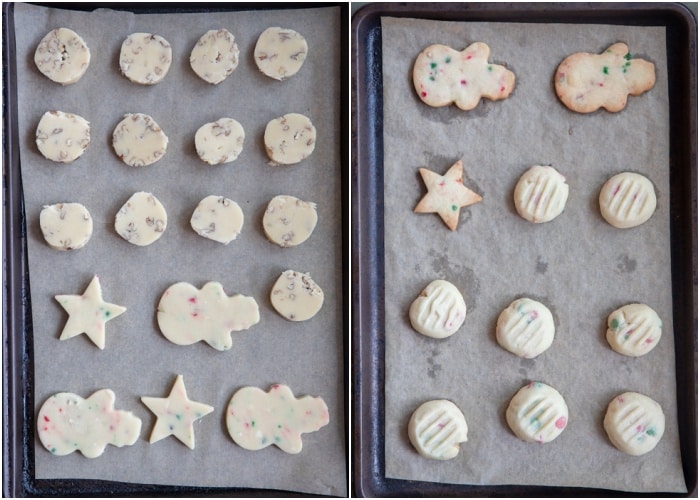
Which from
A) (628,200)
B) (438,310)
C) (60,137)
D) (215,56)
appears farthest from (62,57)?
(628,200)

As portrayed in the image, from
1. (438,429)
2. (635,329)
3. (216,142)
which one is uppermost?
(216,142)

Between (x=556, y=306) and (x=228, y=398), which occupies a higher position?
(x=556, y=306)

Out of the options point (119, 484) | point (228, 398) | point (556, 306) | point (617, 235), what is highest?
point (617, 235)

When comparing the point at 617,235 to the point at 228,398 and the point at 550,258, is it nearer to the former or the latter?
the point at 550,258

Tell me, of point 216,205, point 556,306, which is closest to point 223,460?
point 216,205

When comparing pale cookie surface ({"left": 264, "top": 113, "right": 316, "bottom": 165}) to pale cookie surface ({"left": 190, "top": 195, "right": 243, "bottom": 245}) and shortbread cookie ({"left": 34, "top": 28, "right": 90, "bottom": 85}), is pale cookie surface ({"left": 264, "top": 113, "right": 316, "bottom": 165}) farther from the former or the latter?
shortbread cookie ({"left": 34, "top": 28, "right": 90, "bottom": 85})

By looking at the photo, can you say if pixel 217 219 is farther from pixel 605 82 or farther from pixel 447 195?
pixel 605 82
